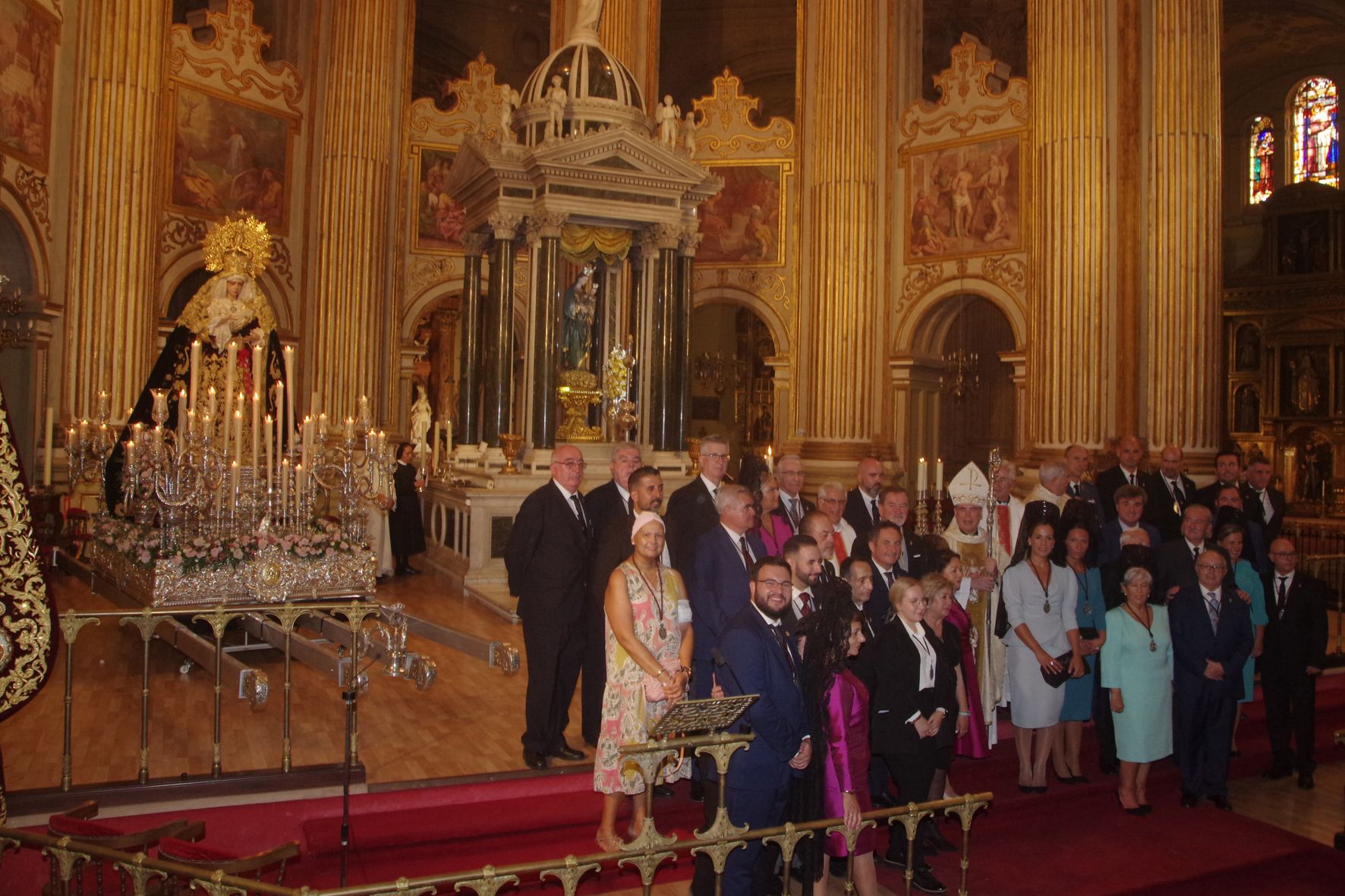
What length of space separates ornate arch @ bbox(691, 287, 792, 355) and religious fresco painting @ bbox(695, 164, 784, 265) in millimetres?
475

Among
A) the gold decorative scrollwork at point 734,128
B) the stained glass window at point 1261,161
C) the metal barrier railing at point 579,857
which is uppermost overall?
the stained glass window at point 1261,161

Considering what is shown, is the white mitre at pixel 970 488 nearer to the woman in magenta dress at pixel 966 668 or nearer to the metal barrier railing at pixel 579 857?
the woman in magenta dress at pixel 966 668

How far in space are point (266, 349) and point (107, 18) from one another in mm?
6810

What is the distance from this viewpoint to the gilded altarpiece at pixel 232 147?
16453 millimetres

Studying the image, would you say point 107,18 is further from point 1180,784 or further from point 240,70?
point 1180,784

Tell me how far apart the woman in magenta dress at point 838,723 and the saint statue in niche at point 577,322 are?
8348 millimetres

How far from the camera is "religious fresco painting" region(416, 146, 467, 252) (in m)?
18.8

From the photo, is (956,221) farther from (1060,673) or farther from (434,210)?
(1060,673)

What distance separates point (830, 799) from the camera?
185 inches

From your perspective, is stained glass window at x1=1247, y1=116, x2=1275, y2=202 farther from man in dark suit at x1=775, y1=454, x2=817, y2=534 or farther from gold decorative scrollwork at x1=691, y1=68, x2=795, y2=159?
man in dark suit at x1=775, y1=454, x2=817, y2=534

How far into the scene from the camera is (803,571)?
4.77 meters

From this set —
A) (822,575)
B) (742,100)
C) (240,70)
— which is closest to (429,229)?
(240,70)

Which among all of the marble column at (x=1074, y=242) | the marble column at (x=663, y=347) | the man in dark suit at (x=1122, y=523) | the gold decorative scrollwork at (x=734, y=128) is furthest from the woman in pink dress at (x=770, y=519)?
the gold decorative scrollwork at (x=734, y=128)

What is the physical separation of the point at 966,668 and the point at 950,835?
2.94ft
